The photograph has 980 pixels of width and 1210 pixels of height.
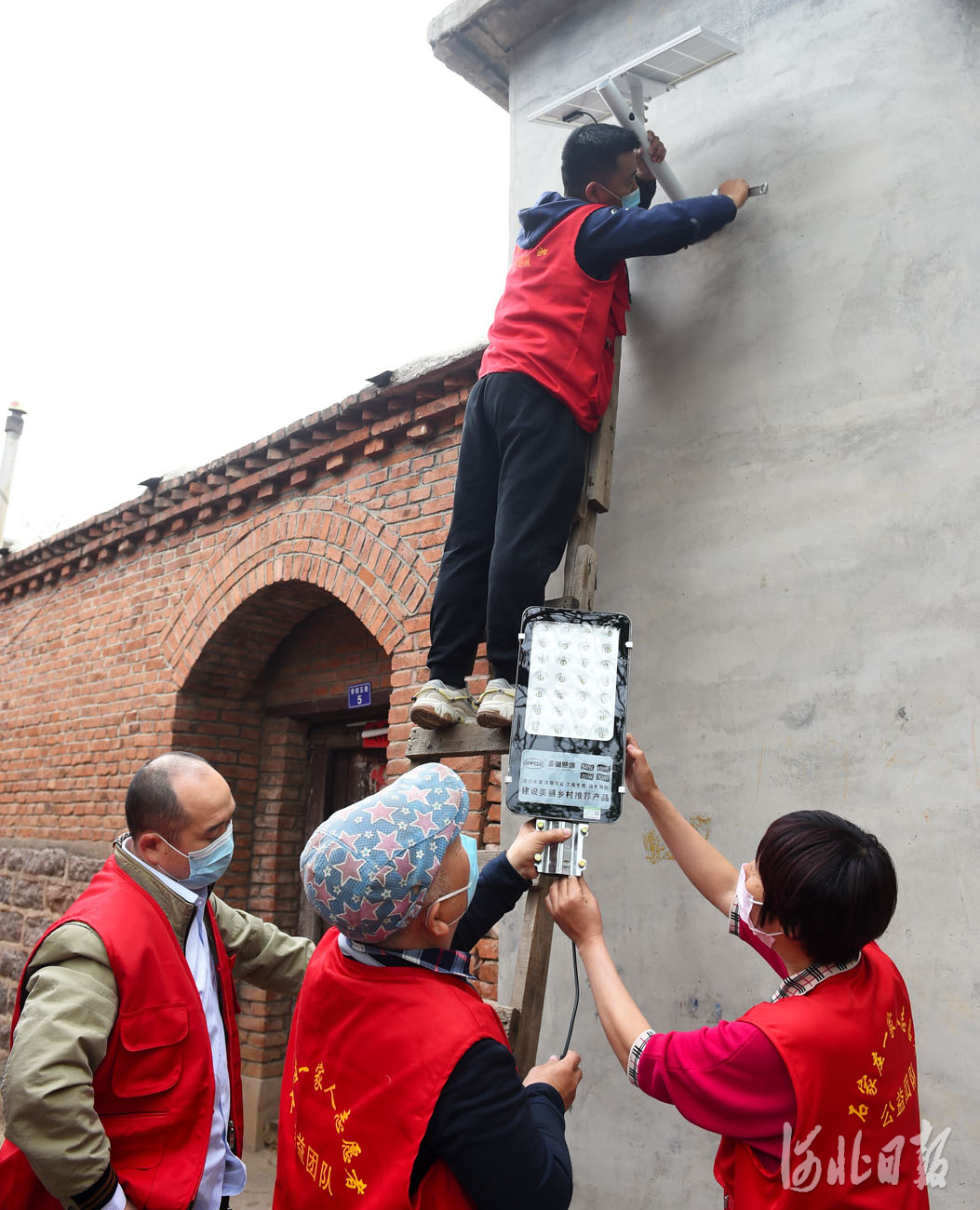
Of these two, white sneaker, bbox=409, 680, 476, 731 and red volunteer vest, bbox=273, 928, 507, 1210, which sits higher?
white sneaker, bbox=409, 680, 476, 731

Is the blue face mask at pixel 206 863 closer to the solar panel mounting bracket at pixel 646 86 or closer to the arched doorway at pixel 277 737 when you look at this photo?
the solar panel mounting bracket at pixel 646 86

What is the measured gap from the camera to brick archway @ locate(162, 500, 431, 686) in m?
4.28

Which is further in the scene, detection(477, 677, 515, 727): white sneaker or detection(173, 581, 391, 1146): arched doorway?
detection(173, 581, 391, 1146): arched doorway

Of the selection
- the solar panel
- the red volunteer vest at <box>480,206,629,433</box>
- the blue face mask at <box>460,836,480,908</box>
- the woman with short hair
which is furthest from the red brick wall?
the woman with short hair

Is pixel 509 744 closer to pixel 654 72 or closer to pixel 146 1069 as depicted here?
pixel 146 1069

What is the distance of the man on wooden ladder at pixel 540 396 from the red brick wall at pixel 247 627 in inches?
50.7

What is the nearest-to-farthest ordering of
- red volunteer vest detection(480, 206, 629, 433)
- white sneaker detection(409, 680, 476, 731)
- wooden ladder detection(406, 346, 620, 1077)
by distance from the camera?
1. wooden ladder detection(406, 346, 620, 1077)
2. white sneaker detection(409, 680, 476, 731)
3. red volunteer vest detection(480, 206, 629, 433)

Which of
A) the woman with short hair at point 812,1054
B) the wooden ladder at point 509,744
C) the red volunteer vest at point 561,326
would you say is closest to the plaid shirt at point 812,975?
the woman with short hair at point 812,1054

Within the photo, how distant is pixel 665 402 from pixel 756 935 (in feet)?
5.80

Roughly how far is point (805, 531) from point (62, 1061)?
7.26ft

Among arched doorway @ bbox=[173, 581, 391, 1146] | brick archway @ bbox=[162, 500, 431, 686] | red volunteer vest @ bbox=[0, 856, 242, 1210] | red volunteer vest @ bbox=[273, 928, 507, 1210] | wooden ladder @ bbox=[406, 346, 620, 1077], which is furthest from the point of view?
arched doorway @ bbox=[173, 581, 391, 1146]

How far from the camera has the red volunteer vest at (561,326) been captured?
2689 millimetres

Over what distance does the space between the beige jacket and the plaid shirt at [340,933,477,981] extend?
0.67 meters

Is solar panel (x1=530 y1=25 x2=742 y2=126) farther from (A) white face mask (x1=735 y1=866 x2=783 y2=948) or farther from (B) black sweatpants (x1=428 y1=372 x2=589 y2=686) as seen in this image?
(A) white face mask (x1=735 y1=866 x2=783 y2=948)
